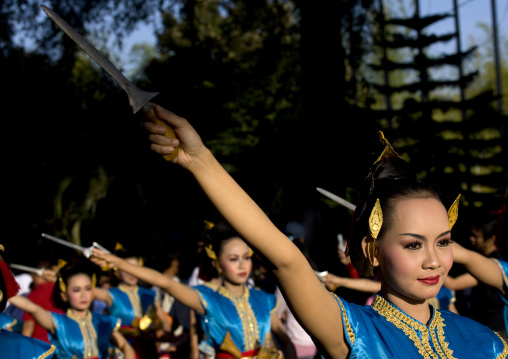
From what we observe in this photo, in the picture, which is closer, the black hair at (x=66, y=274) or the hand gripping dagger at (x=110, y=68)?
the hand gripping dagger at (x=110, y=68)

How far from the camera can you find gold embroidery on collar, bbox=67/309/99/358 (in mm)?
6180

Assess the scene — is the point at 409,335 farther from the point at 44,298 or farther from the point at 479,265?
the point at 44,298

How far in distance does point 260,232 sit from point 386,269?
0.77m

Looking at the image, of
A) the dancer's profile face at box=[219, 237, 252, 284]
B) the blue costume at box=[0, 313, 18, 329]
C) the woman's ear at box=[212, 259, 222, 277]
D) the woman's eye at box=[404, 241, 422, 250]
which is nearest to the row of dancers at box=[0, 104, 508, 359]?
the woman's eye at box=[404, 241, 422, 250]

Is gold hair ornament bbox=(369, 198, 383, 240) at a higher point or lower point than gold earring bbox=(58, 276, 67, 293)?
higher

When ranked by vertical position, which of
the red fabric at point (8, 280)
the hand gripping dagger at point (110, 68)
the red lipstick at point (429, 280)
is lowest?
the red fabric at point (8, 280)

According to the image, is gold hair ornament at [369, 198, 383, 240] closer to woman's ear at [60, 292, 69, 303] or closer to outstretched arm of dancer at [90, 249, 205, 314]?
outstretched arm of dancer at [90, 249, 205, 314]

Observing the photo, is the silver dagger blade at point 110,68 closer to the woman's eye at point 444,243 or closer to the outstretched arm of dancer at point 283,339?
the woman's eye at point 444,243

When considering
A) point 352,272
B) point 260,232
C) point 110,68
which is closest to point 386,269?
point 260,232

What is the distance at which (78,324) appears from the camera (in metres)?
6.21

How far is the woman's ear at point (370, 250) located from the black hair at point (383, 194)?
0.07 feet

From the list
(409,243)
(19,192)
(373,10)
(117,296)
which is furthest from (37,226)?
(409,243)

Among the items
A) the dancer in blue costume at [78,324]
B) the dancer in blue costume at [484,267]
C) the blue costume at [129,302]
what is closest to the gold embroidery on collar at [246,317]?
the dancer in blue costume at [78,324]

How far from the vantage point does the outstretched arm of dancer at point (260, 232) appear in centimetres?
178
